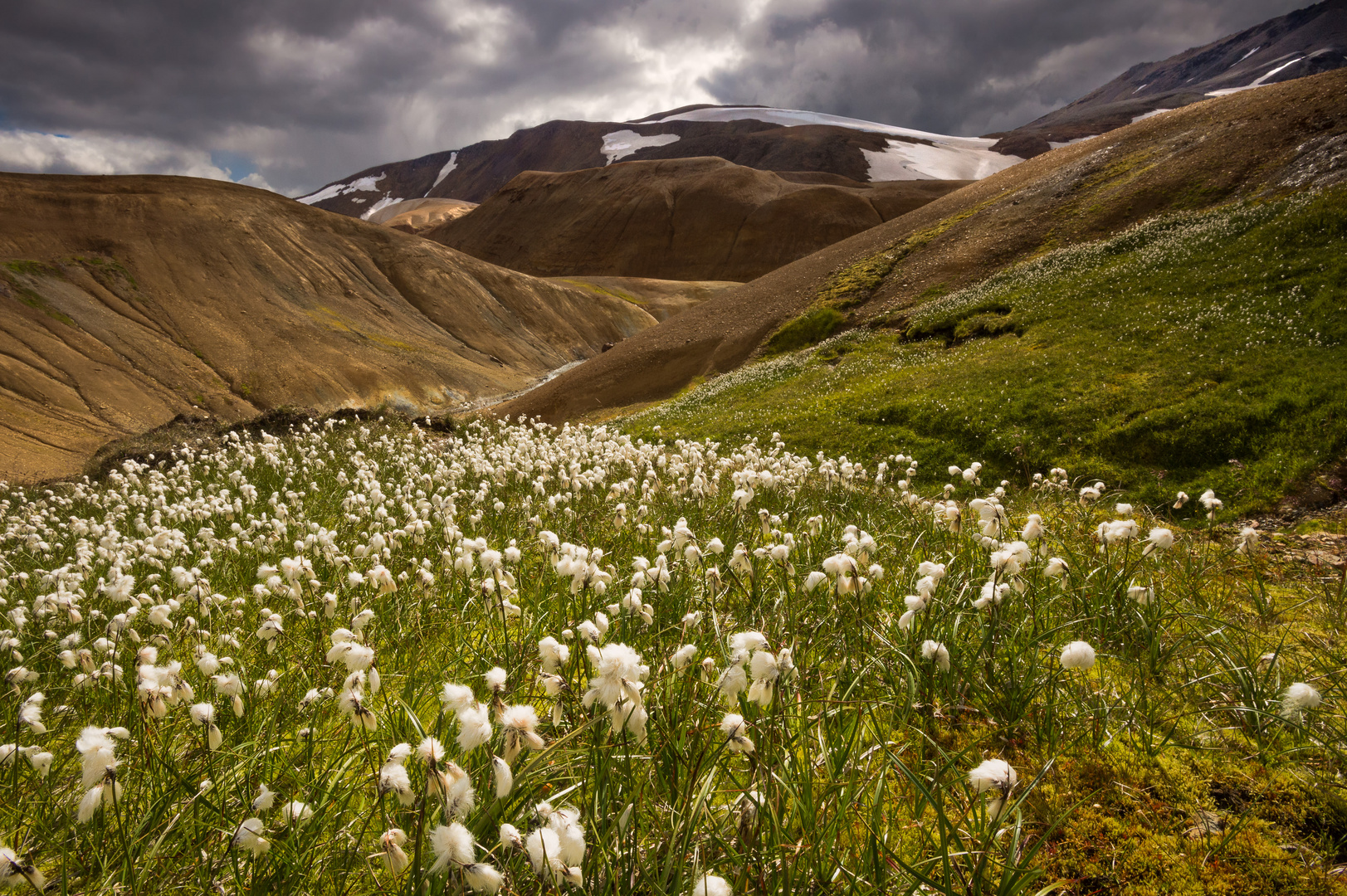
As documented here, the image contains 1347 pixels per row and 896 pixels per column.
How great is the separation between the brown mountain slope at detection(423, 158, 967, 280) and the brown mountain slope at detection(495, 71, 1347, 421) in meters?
69.9

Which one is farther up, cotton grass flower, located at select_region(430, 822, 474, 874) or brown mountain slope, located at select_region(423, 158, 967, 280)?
brown mountain slope, located at select_region(423, 158, 967, 280)

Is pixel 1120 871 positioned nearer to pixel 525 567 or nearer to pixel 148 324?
pixel 525 567

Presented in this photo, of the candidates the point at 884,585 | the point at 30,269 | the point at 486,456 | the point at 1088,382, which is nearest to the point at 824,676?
the point at 884,585

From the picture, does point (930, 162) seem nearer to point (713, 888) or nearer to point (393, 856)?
point (713, 888)

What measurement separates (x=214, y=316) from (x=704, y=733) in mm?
60444

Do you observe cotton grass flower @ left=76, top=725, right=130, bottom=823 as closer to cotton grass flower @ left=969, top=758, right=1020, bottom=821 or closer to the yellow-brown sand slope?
cotton grass flower @ left=969, top=758, right=1020, bottom=821

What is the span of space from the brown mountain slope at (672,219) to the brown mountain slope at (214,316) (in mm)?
47040

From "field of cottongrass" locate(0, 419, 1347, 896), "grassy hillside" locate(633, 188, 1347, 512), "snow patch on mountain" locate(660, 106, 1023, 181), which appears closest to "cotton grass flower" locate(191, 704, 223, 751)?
"field of cottongrass" locate(0, 419, 1347, 896)

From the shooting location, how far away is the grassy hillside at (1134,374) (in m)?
10.8

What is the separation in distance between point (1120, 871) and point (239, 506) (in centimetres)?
959

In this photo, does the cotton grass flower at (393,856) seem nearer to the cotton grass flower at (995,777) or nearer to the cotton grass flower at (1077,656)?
the cotton grass flower at (995,777)

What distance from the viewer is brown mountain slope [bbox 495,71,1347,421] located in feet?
81.9

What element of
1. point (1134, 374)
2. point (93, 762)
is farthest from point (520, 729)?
point (1134, 374)

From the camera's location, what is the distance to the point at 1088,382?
14.1m
